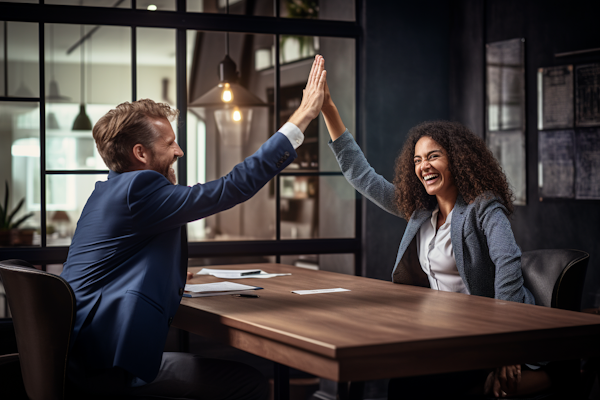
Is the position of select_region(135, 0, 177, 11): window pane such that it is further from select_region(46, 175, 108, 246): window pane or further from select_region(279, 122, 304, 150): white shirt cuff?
select_region(46, 175, 108, 246): window pane

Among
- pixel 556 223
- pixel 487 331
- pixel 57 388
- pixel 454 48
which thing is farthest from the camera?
pixel 454 48

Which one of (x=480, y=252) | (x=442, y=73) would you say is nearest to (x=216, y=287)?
(x=480, y=252)

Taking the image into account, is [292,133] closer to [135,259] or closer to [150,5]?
[135,259]

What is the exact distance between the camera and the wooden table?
1428 mm

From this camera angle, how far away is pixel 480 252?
2441mm

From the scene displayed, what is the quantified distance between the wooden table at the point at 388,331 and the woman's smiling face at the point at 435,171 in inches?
25.5

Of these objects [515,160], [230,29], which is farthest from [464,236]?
[230,29]

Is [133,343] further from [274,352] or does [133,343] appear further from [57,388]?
[274,352]

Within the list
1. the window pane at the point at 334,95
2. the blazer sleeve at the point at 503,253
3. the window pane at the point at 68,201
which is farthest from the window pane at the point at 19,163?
the window pane at the point at 68,201

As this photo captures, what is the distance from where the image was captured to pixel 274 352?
1.60m

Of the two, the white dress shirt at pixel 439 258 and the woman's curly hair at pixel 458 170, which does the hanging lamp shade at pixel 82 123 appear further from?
the white dress shirt at pixel 439 258

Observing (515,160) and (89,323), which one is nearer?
(89,323)

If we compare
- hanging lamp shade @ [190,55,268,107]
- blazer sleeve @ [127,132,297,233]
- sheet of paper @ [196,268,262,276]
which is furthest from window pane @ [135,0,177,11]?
blazer sleeve @ [127,132,297,233]

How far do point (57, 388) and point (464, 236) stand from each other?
5.09 ft
